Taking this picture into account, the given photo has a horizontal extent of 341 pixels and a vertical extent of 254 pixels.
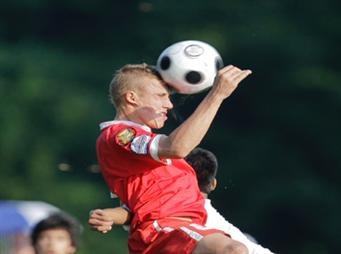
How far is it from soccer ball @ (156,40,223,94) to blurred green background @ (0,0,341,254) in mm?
8522

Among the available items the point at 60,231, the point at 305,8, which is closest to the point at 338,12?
the point at 305,8

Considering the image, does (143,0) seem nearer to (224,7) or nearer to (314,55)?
(224,7)

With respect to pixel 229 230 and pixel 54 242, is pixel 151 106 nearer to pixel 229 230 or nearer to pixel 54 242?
pixel 229 230

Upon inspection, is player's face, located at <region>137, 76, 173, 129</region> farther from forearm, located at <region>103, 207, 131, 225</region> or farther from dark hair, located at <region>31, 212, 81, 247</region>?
dark hair, located at <region>31, 212, 81, 247</region>

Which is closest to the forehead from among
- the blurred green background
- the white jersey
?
the white jersey

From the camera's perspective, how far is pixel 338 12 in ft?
65.1

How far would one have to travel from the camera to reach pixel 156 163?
9.04 metres

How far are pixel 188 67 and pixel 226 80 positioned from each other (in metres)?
0.57

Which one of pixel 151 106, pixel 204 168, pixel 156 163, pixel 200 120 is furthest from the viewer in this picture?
pixel 204 168

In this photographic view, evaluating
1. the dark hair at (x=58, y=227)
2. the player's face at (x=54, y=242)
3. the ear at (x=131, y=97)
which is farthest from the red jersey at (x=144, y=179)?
the dark hair at (x=58, y=227)

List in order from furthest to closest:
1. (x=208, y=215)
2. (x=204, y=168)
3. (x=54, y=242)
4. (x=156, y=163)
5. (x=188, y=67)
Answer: (x=54, y=242), (x=204, y=168), (x=208, y=215), (x=188, y=67), (x=156, y=163)

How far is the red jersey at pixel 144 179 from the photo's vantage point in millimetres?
9023

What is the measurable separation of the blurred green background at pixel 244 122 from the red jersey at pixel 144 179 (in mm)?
8852

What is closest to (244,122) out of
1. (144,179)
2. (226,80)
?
(144,179)
